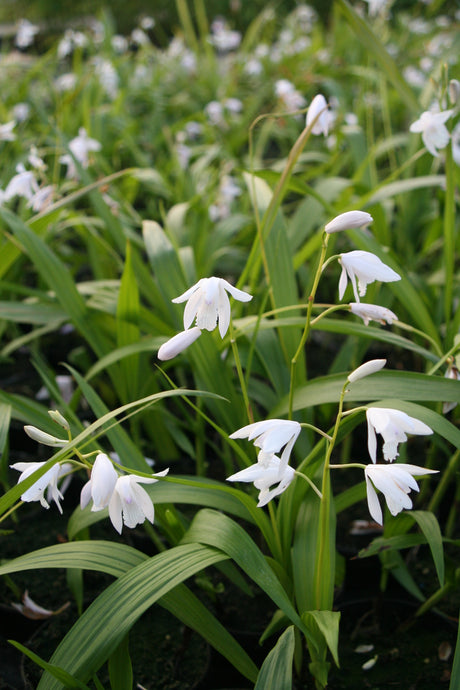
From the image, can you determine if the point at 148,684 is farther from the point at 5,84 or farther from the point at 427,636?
the point at 5,84

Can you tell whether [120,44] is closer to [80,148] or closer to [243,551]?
[80,148]

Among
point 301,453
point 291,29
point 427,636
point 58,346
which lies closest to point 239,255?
point 58,346

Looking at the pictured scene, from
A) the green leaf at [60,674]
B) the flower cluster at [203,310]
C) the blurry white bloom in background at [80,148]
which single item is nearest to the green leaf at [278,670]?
the green leaf at [60,674]

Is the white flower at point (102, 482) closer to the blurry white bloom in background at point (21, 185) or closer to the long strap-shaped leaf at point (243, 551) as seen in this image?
the long strap-shaped leaf at point (243, 551)

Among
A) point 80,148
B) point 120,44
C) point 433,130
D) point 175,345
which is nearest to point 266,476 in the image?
point 175,345

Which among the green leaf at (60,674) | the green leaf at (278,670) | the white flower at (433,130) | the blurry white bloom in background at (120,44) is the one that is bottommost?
the green leaf at (278,670)

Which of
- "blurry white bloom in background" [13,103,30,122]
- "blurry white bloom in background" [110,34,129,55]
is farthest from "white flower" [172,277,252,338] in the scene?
"blurry white bloom in background" [110,34,129,55]

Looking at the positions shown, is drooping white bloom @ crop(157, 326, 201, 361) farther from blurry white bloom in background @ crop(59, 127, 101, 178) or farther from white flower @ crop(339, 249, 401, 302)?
blurry white bloom in background @ crop(59, 127, 101, 178)
